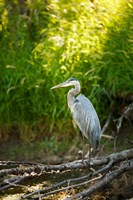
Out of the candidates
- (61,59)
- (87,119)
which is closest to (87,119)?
(87,119)

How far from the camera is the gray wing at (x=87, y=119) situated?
419 centimetres

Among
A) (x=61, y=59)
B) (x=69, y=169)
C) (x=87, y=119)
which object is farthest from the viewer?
(x=61, y=59)

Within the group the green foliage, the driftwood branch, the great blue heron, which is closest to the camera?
the driftwood branch

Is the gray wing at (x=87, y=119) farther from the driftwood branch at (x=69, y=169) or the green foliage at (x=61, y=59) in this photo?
Result: the green foliage at (x=61, y=59)

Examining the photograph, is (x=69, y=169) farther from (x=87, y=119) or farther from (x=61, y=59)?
(x=61, y=59)

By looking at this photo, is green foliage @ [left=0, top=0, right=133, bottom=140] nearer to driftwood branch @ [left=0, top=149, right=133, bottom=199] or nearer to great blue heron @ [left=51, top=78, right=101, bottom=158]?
great blue heron @ [left=51, top=78, right=101, bottom=158]

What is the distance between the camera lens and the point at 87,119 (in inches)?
169

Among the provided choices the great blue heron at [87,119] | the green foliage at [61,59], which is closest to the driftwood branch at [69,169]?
the great blue heron at [87,119]

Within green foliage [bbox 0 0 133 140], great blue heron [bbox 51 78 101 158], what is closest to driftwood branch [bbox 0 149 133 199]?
Answer: great blue heron [bbox 51 78 101 158]

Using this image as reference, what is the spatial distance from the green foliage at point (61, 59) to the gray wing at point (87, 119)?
48.2 inches

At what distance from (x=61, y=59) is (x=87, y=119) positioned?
1833mm

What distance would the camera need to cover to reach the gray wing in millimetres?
4188

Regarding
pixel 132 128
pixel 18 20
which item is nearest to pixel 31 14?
pixel 18 20

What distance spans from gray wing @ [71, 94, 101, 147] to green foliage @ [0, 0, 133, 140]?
48.2 inches
